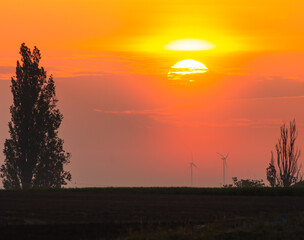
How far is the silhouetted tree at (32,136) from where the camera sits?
265 ft

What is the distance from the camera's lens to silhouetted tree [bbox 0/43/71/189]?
80688mm

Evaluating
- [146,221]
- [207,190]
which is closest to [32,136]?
[207,190]

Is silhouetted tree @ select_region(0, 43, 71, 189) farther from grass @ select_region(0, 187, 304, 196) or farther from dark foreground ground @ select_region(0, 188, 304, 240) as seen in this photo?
dark foreground ground @ select_region(0, 188, 304, 240)

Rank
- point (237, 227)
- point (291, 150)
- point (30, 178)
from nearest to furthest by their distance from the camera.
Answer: point (237, 227), point (30, 178), point (291, 150)

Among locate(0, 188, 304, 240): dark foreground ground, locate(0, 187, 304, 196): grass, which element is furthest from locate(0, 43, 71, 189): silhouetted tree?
locate(0, 188, 304, 240): dark foreground ground

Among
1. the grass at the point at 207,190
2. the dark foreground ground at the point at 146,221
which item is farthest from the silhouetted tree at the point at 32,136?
the dark foreground ground at the point at 146,221

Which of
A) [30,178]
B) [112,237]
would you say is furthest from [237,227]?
[30,178]

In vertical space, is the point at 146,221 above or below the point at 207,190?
below

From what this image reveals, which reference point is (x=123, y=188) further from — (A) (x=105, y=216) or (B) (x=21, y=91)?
(A) (x=105, y=216)

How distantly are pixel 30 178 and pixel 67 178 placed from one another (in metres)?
5.70

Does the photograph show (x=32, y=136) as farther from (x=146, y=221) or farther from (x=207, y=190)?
(x=146, y=221)

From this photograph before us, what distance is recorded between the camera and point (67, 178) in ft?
277

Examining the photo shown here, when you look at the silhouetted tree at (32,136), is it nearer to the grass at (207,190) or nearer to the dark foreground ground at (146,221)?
the grass at (207,190)

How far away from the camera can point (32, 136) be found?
81.2 metres
